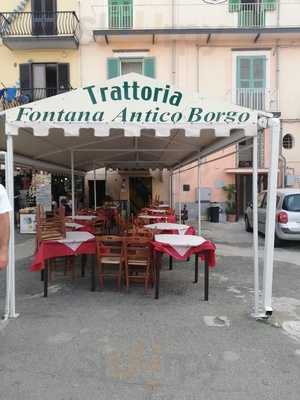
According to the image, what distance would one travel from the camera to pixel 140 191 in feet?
63.4

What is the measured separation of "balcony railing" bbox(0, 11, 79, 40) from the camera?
17328 millimetres

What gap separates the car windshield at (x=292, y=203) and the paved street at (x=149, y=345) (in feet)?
13.0

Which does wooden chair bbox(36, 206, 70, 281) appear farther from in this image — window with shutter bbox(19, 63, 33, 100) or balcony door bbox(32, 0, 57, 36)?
balcony door bbox(32, 0, 57, 36)

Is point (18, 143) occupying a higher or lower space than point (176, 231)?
higher

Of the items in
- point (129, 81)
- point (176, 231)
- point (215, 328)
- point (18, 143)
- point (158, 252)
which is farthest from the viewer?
point (176, 231)

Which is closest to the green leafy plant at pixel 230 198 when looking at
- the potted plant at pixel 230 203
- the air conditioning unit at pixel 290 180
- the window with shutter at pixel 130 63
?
the potted plant at pixel 230 203

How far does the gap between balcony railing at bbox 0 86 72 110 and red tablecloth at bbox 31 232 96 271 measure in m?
12.1

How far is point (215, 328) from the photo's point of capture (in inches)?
189

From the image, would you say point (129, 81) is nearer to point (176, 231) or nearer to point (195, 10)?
point (176, 231)

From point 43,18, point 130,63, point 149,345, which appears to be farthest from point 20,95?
point 149,345

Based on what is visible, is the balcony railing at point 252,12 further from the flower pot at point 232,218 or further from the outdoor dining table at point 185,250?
the outdoor dining table at point 185,250

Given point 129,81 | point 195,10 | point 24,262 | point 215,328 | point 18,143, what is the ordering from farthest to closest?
point 195,10 < point 24,262 < point 18,143 < point 129,81 < point 215,328

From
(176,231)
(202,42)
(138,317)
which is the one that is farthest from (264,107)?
(138,317)

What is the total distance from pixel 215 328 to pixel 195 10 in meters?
15.5
